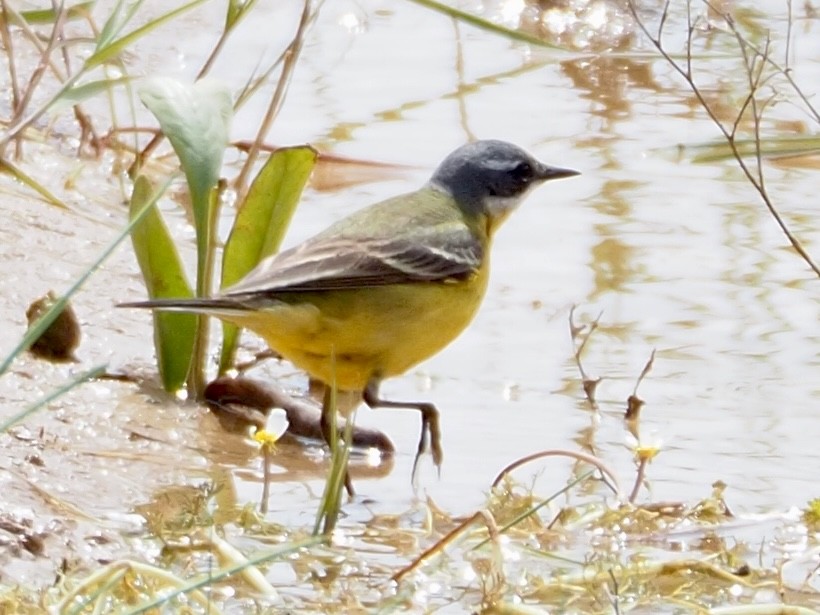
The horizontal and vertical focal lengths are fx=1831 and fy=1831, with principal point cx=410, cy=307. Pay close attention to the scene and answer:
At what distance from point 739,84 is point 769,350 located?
3.11m

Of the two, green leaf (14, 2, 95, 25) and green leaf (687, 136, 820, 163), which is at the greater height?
green leaf (14, 2, 95, 25)

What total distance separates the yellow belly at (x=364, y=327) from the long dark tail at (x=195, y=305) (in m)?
0.12

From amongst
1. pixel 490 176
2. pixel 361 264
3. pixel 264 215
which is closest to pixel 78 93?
pixel 264 215

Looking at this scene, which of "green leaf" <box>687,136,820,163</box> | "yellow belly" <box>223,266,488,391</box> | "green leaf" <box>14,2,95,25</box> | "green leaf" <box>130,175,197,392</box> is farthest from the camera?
"green leaf" <box>687,136,820,163</box>

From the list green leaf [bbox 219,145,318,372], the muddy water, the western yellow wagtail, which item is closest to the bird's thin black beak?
the muddy water

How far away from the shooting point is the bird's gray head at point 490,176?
6.31 metres

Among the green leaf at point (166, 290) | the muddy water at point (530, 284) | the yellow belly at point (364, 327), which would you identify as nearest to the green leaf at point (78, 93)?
the green leaf at point (166, 290)

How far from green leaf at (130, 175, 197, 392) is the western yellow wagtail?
22cm

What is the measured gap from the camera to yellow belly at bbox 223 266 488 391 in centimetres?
509

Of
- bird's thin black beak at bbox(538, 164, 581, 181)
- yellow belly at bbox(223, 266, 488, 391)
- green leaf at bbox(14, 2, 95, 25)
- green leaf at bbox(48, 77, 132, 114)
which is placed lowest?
yellow belly at bbox(223, 266, 488, 391)

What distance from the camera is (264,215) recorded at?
5449 millimetres

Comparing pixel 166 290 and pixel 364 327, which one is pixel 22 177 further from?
pixel 364 327

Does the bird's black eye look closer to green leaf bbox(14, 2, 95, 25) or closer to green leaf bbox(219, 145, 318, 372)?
green leaf bbox(219, 145, 318, 372)

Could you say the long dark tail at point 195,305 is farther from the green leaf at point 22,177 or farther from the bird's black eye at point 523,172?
the bird's black eye at point 523,172
